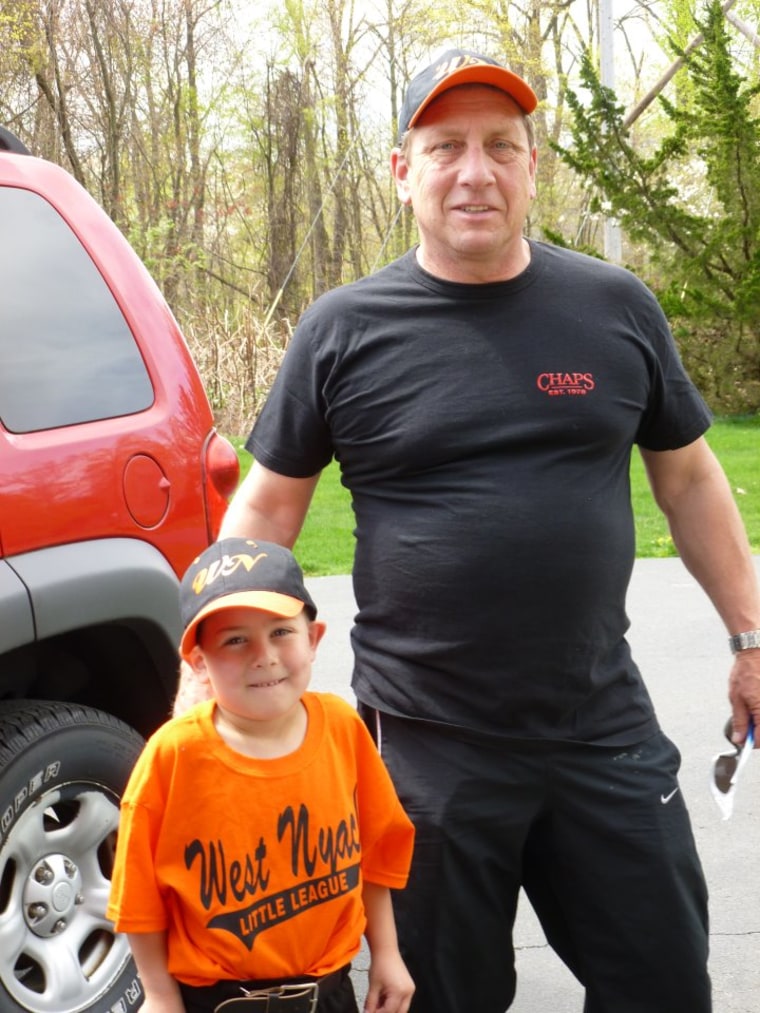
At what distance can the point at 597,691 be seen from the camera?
2582 mm

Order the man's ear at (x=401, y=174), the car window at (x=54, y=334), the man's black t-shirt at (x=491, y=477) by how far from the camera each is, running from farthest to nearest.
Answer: the car window at (x=54, y=334), the man's ear at (x=401, y=174), the man's black t-shirt at (x=491, y=477)

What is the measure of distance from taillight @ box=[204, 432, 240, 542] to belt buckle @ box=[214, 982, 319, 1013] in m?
1.56

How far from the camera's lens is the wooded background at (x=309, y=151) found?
1803 cm

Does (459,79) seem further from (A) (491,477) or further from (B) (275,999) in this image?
(B) (275,999)

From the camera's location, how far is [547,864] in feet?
8.67

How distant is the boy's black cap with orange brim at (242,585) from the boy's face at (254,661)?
2 cm

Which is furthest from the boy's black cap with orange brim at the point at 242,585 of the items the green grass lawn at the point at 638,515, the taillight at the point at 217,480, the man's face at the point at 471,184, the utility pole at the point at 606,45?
the utility pole at the point at 606,45

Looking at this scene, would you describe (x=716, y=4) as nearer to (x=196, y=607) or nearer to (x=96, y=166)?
(x=96, y=166)

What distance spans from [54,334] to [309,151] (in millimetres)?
22071

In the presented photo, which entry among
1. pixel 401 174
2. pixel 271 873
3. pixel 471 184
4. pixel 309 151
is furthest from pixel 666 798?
pixel 309 151

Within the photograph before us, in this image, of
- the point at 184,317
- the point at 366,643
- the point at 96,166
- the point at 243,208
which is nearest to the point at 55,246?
the point at 366,643

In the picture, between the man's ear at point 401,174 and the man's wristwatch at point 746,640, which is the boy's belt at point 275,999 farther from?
the man's ear at point 401,174

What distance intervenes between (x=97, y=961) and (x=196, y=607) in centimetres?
136

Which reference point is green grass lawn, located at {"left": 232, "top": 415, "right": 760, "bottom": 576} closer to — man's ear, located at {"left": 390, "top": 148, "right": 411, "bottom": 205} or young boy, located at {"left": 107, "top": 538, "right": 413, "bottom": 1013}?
man's ear, located at {"left": 390, "top": 148, "right": 411, "bottom": 205}
